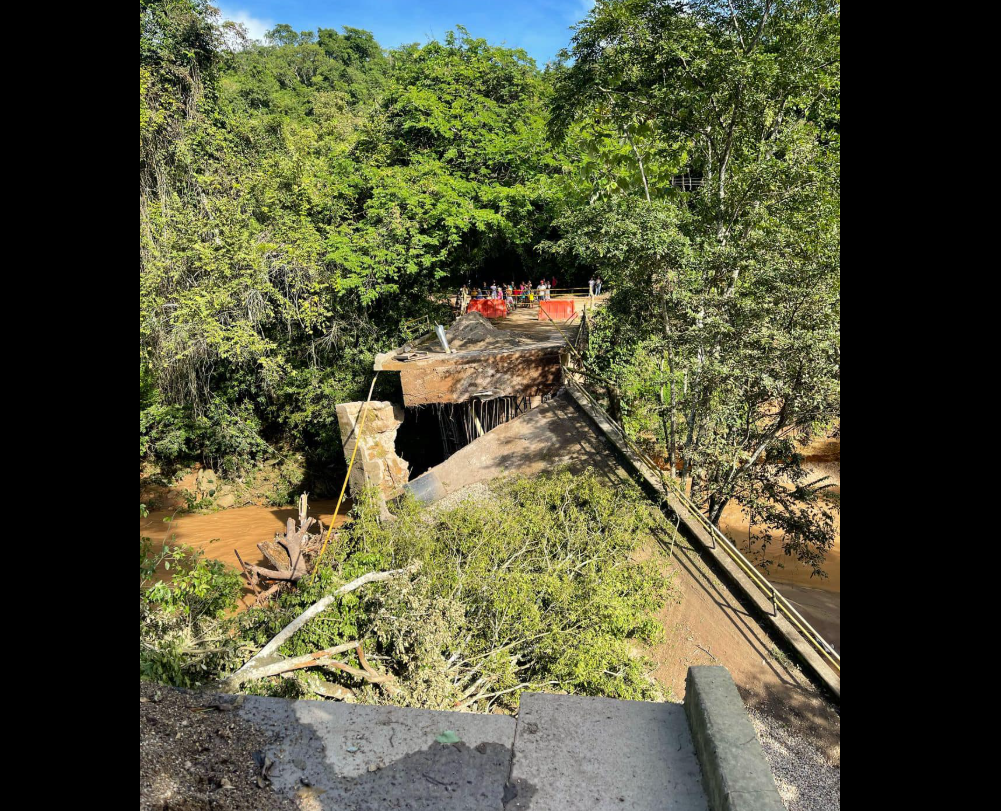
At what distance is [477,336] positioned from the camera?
1404 cm

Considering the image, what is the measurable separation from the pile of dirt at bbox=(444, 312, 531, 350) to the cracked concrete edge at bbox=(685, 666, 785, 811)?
32.8 ft

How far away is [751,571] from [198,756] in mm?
6225

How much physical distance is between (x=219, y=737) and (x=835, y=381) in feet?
23.9

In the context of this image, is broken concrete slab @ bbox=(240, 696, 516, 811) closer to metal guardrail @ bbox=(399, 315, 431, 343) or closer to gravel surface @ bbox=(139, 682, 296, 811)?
gravel surface @ bbox=(139, 682, 296, 811)

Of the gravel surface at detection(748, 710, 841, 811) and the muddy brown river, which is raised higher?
the gravel surface at detection(748, 710, 841, 811)

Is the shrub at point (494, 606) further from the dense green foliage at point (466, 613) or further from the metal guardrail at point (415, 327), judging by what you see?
the metal guardrail at point (415, 327)

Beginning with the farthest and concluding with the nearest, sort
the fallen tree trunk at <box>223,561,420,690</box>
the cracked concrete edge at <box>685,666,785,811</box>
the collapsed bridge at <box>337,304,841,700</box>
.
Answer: the collapsed bridge at <box>337,304,841,700</box>, the fallen tree trunk at <box>223,561,420,690</box>, the cracked concrete edge at <box>685,666,785,811</box>

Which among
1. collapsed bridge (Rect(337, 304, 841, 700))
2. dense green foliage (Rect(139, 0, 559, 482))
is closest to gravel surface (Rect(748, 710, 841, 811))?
collapsed bridge (Rect(337, 304, 841, 700))

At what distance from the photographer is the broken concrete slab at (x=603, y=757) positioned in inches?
143

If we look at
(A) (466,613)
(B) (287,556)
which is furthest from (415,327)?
(A) (466,613)

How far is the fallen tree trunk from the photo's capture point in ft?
17.2

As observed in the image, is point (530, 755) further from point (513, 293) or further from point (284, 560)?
point (513, 293)
